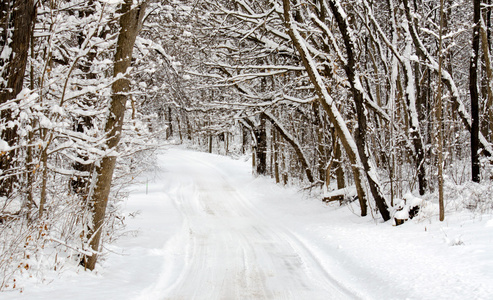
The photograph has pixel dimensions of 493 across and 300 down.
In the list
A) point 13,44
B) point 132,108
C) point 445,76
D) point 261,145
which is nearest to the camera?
point 13,44

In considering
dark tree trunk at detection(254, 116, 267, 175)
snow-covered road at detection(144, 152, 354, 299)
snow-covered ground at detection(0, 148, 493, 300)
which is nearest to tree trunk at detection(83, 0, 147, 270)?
snow-covered ground at detection(0, 148, 493, 300)

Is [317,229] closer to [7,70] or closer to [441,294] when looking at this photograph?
[441,294]

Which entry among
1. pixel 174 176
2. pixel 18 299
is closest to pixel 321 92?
pixel 18 299

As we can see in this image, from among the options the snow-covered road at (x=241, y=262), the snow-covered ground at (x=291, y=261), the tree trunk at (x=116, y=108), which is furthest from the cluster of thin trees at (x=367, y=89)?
the snow-covered road at (x=241, y=262)

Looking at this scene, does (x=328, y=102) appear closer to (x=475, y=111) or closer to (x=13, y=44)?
(x=475, y=111)

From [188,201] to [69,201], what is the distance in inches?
370

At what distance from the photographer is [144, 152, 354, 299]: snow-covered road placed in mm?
5398

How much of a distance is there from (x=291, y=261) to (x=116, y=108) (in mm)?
4110

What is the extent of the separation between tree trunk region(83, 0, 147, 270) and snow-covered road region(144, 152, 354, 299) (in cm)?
129

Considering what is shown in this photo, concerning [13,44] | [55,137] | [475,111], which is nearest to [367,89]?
[475,111]

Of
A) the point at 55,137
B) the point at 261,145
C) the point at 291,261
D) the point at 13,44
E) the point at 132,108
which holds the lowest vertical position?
the point at 291,261

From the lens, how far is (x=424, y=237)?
264 inches

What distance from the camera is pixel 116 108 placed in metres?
5.53

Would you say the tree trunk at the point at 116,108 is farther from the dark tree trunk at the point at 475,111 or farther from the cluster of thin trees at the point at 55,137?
the dark tree trunk at the point at 475,111
